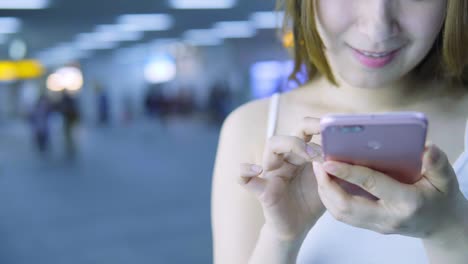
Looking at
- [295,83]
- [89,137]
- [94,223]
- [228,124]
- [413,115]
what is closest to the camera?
[413,115]

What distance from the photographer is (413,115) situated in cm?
77

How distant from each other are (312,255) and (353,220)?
338mm

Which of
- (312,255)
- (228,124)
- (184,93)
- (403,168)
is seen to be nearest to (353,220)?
(403,168)

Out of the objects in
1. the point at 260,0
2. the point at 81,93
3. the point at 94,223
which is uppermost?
the point at 260,0

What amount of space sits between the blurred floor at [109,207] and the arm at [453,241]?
13.5 ft

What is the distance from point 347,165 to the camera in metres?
0.82

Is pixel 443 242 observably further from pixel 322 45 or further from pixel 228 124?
pixel 228 124

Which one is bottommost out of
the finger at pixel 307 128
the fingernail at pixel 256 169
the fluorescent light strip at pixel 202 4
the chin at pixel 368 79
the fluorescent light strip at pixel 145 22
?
the fluorescent light strip at pixel 145 22

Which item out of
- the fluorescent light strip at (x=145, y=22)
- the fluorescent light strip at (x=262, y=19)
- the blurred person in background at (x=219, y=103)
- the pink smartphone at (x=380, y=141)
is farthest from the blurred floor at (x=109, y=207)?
the blurred person in background at (x=219, y=103)

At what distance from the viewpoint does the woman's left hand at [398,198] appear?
2.69ft

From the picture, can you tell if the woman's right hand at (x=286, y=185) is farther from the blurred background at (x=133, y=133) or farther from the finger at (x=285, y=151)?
the blurred background at (x=133, y=133)

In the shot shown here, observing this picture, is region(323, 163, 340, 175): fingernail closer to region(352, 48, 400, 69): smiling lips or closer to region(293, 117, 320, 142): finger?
region(293, 117, 320, 142): finger

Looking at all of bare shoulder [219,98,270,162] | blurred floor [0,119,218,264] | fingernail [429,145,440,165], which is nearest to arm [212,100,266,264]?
bare shoulder [219,98,270,162]

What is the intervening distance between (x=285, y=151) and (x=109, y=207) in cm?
637
